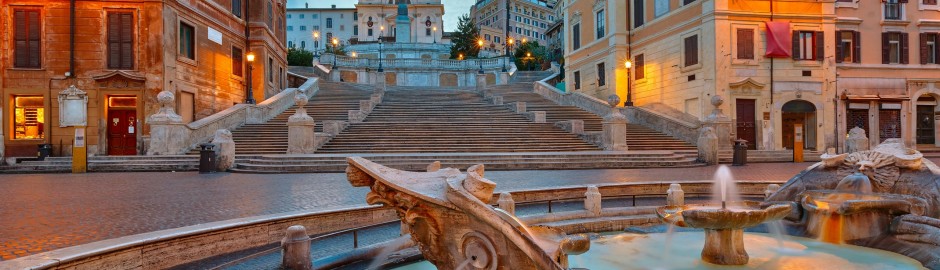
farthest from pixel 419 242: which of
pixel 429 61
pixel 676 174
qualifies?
pixel 429 61

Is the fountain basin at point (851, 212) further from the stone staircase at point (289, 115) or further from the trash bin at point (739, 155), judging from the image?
the stone staircase at point (289, 115)

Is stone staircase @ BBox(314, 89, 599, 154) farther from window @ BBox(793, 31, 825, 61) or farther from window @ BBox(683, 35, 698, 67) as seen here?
window @ BBox(793, 31, 825, 61)

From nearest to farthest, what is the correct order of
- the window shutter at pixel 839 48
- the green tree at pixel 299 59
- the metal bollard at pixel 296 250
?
the metal bollard at pixel 296 250, the window shutter at pixel 839 48, the green tree at pixel 299 59

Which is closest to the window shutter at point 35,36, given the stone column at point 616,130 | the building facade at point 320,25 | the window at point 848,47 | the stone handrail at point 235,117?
the stone handrail at point 235,117

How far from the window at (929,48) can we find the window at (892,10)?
171 centimetres

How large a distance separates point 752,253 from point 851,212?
4.11 feet

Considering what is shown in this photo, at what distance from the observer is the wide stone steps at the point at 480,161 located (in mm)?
15664

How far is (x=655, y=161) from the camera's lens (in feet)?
57.2

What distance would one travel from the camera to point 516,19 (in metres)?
113

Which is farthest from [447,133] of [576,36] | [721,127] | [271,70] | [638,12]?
[576,36]

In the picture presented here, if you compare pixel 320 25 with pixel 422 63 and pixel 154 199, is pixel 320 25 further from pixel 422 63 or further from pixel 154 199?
pixel 154 199

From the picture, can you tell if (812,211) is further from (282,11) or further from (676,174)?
(282,11)

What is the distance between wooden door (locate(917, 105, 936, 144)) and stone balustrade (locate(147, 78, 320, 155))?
32.1m

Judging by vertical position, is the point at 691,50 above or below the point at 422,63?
below
